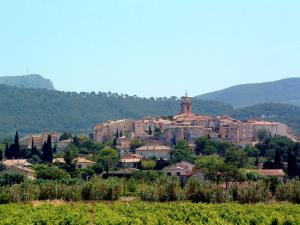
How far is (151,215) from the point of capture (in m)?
28.9

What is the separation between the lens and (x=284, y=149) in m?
83.6

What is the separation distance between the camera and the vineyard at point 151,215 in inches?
1030

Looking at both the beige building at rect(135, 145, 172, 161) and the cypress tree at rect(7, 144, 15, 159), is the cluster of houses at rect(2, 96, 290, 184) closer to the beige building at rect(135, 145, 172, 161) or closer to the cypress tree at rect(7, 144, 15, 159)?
the beige building at rect(135, 145, 172, 161)

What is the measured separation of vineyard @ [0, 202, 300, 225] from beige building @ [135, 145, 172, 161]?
181 feet

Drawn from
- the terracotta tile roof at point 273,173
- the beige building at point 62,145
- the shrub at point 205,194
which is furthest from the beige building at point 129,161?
the shrub at point 205,194

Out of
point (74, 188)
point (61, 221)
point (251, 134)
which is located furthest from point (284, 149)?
point (61, 221)

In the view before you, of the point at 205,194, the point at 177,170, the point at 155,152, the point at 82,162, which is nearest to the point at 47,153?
the point at 82,162

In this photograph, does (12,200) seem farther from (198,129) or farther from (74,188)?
(198,129)

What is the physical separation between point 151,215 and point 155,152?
62.9 m

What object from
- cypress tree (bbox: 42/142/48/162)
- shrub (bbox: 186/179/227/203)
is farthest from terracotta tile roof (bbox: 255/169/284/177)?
cypress tree (bbox: 42/142/48/162)

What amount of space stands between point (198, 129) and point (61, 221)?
86.0m

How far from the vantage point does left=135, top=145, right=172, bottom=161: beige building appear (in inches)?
3573

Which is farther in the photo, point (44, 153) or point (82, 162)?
point (44, 153)

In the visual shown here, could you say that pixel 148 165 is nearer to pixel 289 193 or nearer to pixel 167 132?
pixel 289 193
